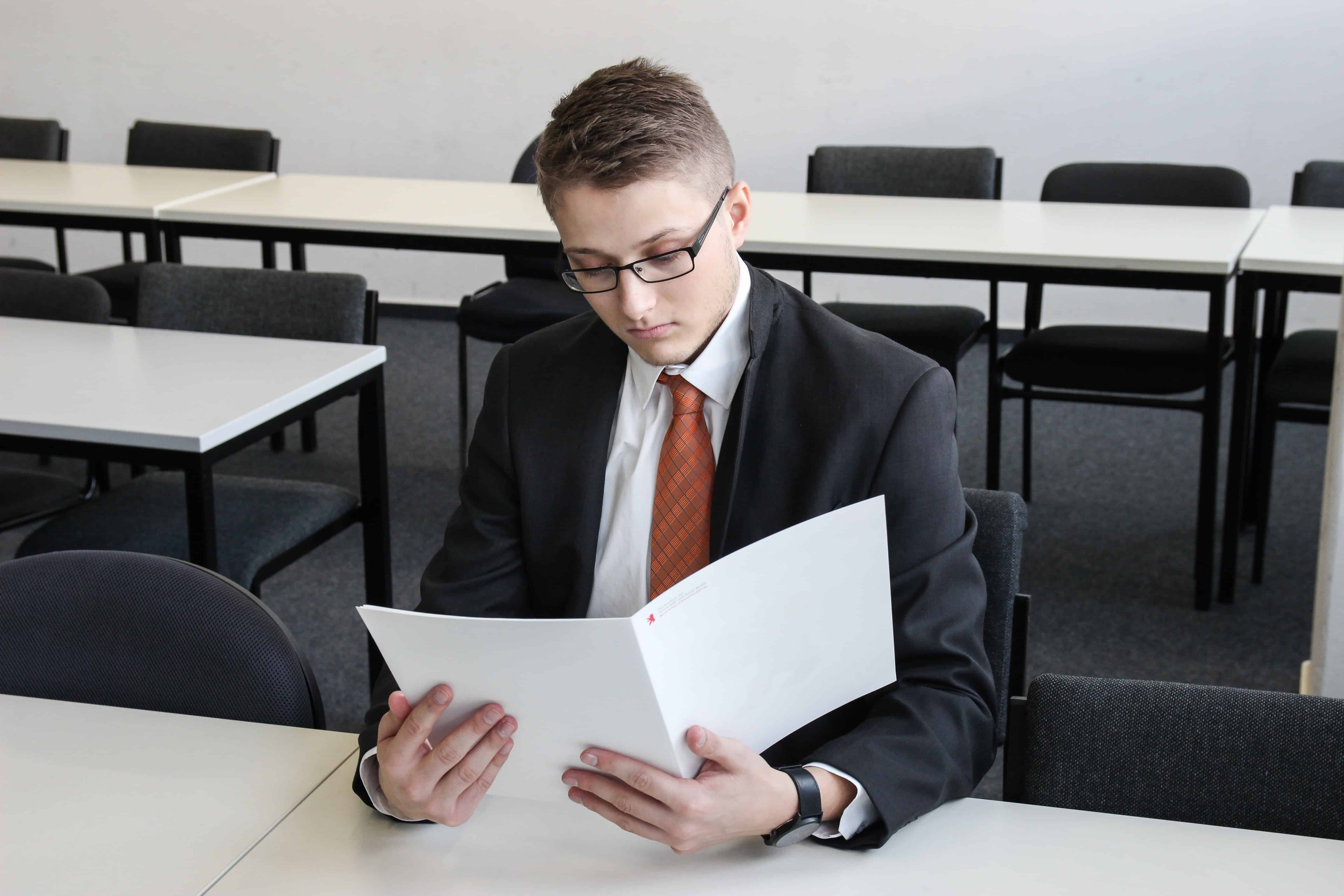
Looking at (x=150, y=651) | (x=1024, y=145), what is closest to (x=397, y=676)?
(x=150, y=651)

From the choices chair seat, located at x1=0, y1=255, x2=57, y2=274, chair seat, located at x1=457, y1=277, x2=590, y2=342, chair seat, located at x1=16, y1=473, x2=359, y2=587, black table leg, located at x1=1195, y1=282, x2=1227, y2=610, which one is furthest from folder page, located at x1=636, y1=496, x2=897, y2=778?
chair seat, located at x1=0, y1=255, x2=57, y2=274

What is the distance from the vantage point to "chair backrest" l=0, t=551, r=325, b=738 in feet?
4.34

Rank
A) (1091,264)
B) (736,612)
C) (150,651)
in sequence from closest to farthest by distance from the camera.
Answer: (736,612) → (150,651) → (1091,264)

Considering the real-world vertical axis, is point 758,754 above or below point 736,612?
below

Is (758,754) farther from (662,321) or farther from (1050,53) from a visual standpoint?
(1050,53)

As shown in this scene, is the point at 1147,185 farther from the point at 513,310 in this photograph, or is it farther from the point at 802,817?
the point at 802,817

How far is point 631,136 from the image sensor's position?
43.1 inches

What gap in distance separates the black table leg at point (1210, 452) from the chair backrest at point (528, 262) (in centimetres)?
170

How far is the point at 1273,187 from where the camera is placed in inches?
179

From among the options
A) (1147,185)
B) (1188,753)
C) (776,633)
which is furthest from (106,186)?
(1188,753)

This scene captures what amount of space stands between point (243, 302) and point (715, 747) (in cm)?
200

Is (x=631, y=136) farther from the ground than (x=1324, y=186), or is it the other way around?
(x=631, y=136)

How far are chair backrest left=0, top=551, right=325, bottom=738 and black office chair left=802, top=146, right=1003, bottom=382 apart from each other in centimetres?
216

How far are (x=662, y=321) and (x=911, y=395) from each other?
240 mm
